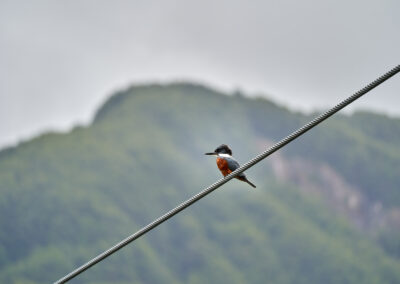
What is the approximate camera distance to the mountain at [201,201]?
480ft

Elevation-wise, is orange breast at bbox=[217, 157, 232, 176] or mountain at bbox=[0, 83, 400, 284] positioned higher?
mountain at bbox=[0, 83, 400, 284]

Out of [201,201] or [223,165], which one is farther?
[201,201]

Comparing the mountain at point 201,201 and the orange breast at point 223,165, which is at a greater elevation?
the mountain at point 201,201

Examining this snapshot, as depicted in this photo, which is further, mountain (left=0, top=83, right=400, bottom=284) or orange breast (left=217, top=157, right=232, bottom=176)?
mountain (left=0, top=83, right=400, bottom=284)

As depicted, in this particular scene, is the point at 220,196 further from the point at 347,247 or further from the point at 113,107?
the point at 113,107

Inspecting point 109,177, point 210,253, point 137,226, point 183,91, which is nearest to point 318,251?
point 210,253

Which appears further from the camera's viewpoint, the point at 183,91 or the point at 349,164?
the point at 183,91

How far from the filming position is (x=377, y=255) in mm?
149500

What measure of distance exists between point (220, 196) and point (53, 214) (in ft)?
84.8

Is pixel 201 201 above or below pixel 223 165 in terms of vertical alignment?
above

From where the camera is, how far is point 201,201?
153250 mm

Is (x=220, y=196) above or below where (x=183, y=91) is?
below

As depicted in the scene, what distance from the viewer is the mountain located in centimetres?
14625

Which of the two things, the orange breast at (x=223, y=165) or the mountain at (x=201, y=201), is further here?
the mountain at (x=201, y=201)
